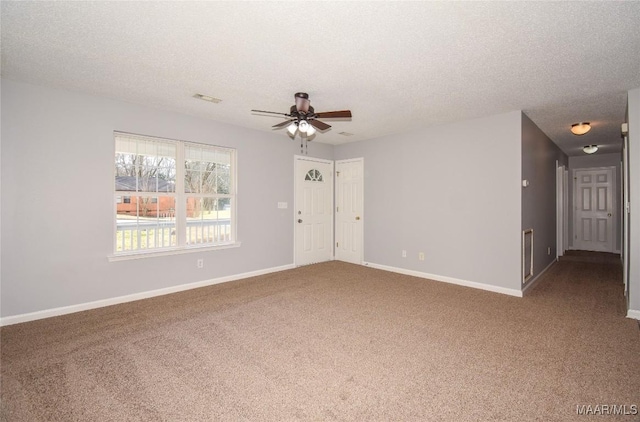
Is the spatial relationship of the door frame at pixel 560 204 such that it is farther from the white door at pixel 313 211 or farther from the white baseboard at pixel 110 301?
the white baseboard at pixel 110 301

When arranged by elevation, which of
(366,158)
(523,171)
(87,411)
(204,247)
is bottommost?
(87,411)

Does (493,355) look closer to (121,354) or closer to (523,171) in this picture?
(523,171)

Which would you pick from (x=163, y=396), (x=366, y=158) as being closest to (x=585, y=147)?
(x=366, y=158)

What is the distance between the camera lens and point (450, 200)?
4.75 m

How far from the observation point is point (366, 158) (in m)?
5.94

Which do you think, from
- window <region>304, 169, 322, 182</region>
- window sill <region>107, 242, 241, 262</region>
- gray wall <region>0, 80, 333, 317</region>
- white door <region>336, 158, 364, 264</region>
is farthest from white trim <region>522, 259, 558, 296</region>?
gray wall <region>0, 80, 333, 317</region>

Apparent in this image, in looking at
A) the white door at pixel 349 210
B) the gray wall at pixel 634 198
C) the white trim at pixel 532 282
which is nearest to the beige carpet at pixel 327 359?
the white trim at pixel 532 282

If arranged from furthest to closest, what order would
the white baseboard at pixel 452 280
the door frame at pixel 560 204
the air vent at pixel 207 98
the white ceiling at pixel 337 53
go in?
the door frame at pixel 560 204 < the white baseboard at pixel 452 280 < the air vent at pixel 207 98 < the white ceiling at pixel 337 53

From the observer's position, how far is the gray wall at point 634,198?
3262 millimetres

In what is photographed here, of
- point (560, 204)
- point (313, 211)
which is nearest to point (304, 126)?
point (313, 211)

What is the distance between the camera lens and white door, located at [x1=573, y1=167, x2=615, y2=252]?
23.6ft

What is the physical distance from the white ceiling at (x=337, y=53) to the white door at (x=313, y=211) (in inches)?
81.7

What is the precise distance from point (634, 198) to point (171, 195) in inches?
225

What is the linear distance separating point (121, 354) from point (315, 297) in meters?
2.21
